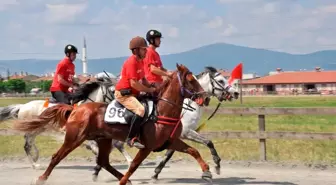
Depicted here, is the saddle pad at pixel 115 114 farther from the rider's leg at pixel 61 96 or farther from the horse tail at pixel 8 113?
the horse tail at pixel 8 113

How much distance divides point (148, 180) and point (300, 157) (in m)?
4.49

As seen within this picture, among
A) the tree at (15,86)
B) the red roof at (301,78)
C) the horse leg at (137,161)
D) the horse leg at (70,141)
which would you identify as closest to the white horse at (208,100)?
the horse leg at (70,141)

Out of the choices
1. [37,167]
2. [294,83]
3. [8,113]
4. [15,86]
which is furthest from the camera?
[15,86]

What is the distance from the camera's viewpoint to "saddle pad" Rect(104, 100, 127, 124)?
29.6 ft

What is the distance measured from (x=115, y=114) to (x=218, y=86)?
2.33 metres

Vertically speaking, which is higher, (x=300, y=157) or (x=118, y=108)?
(x=118, y=108)

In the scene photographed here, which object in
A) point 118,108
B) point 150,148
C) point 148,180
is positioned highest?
point 118,108

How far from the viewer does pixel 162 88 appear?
921 cm

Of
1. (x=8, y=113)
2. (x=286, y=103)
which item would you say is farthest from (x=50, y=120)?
(x=286, y=103)

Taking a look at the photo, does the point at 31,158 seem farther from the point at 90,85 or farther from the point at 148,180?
the point at 148,180

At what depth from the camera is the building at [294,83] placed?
416 ft

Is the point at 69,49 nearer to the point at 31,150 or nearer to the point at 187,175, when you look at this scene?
the point at 31,150

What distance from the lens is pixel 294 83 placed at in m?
131

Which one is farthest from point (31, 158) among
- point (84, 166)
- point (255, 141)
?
point (255, 141)
